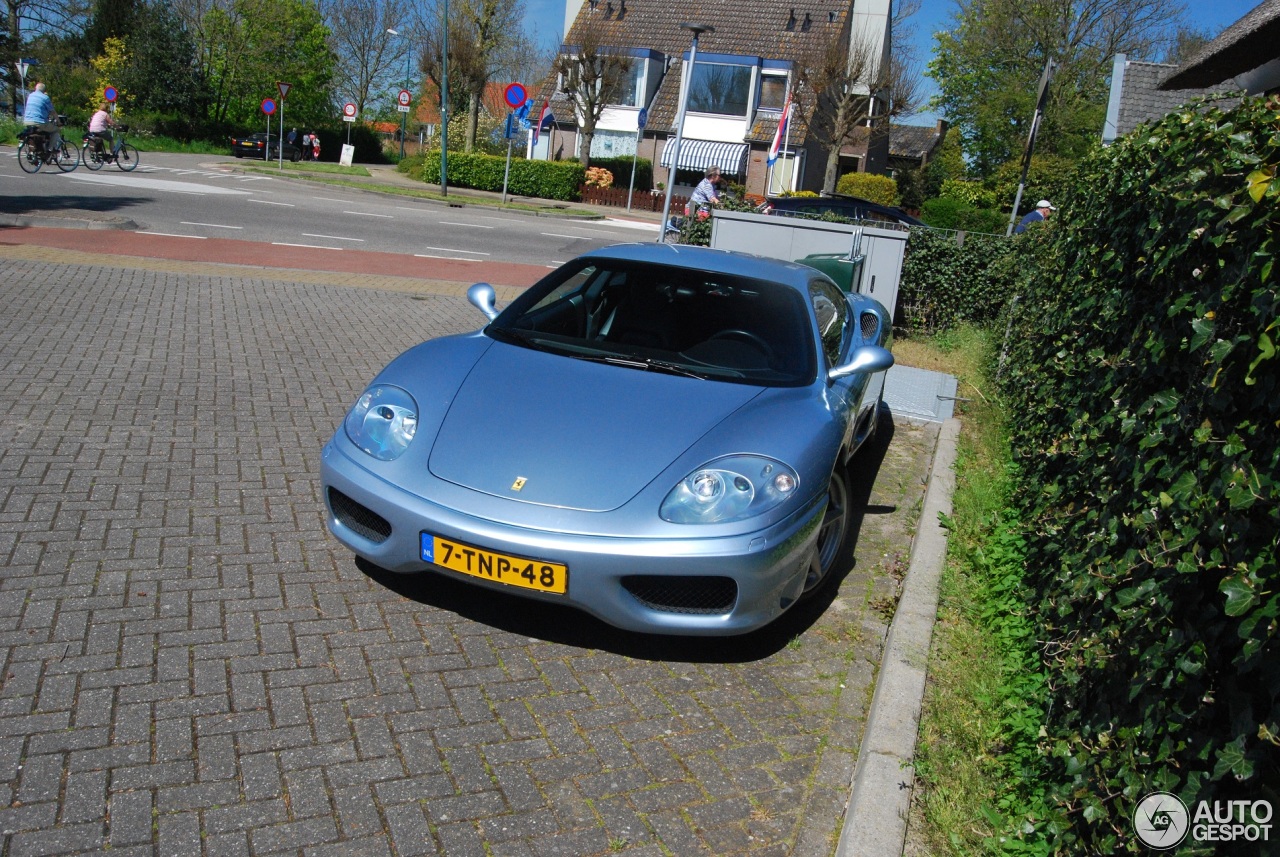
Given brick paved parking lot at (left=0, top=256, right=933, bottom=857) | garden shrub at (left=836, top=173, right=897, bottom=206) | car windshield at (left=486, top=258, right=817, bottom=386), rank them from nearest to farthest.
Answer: brick paved parking lot at (left=0, top=256, right=933, bottom=857) → car windshield at (left=486, top=258, right=817, bottom=386) → garden shrub at (left=836, top=173, right=897, bottom=206)

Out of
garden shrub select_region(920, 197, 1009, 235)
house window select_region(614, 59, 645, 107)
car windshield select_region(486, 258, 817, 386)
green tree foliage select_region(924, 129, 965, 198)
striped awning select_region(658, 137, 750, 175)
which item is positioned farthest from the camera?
green tree foliage select_region(924, 129, 965, 198)

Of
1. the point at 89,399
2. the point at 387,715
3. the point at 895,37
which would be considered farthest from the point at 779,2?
the point at 387,715

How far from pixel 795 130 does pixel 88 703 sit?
39525 millimetres

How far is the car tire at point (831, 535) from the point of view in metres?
4.49

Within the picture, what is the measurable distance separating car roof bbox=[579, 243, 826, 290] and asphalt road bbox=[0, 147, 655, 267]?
418 inches

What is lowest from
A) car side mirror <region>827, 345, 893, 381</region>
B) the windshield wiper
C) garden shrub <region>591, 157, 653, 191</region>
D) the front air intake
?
the front air intake

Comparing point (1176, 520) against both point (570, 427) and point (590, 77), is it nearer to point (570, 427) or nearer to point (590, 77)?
point (570, 427)

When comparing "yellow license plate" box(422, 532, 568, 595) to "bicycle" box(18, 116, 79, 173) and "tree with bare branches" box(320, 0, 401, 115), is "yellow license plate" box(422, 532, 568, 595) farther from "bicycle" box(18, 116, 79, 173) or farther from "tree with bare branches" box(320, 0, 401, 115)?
"tree with bare branches" box(320, 0, 401, 115)

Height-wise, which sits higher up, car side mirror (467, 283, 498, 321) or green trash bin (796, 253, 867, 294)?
green trash bin (796, 253, 867, 294)

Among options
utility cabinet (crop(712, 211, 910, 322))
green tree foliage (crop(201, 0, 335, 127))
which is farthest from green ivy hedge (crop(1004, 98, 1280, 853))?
green tree foliage (crop(201, 0, 335, 127))

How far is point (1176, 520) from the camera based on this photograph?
2459mm

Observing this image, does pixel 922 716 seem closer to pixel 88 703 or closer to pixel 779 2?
pixel 88 703

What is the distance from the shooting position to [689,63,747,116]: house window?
41.6 meters

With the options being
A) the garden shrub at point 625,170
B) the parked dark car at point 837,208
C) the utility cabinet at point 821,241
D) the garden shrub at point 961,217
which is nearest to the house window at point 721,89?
the garden shrub at point 625,170
